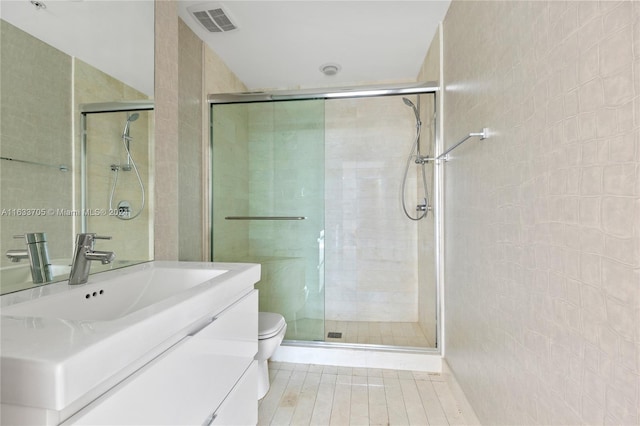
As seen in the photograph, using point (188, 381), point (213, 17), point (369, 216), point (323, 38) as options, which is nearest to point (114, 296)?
point (188, 381)

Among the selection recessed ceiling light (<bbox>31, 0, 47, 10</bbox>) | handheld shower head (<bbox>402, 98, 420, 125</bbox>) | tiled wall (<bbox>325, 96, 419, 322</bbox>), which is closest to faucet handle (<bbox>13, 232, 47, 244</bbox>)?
recessed ceiling light (<bbox>31, 0, 47, 10</bbox>)

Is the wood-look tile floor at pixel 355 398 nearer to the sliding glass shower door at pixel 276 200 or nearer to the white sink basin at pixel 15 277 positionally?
the sliding glass shower door at pixel 276 200

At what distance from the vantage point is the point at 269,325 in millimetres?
1737

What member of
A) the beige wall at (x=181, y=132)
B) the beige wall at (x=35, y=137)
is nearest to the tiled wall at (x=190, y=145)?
the beige wall at (x=181, y=132)

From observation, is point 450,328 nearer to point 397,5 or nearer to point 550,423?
point 550,423

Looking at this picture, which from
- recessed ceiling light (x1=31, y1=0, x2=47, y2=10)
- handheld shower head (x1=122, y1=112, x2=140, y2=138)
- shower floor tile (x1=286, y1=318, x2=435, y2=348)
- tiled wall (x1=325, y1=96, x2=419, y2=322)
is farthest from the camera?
tiled wall (x1=325, y1=96, x2=419, y2=322)

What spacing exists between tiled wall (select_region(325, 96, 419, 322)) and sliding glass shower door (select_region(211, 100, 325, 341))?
0.73 m

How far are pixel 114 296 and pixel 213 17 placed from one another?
175cm

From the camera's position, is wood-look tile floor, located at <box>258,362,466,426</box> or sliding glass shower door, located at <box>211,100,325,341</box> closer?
wood-look tile floor, located at <box>258,362,466,426</box>

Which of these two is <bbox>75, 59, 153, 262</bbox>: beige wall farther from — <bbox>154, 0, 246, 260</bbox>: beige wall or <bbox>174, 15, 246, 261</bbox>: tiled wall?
<bbox>174, 15, 246, 261</bbox>: tiled wall

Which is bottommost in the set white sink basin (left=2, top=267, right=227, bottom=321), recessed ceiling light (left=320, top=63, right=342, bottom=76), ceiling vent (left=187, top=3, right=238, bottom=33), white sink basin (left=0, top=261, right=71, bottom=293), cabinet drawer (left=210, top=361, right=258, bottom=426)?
cabinet drawer (left=210, top=361, right=258, bottom=426)

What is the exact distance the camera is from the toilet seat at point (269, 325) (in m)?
1.66

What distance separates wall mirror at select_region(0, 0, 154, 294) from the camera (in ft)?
2.89

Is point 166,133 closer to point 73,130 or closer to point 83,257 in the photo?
point 73,130
